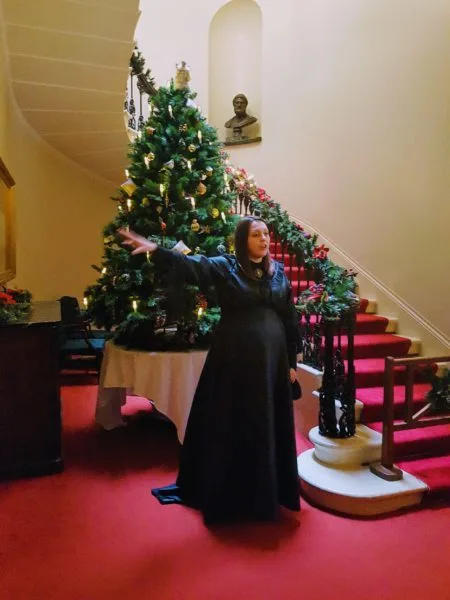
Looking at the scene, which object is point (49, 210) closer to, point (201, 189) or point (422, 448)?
point (201, 189)

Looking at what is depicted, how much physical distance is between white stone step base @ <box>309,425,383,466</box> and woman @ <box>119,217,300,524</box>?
0.55 meters

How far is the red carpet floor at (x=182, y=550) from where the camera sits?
207 centimetres

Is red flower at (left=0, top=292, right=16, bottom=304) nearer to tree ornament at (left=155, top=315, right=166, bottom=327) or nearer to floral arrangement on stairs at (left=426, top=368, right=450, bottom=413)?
tree ornament at (left=155, top=315, right=166, bottom=327)

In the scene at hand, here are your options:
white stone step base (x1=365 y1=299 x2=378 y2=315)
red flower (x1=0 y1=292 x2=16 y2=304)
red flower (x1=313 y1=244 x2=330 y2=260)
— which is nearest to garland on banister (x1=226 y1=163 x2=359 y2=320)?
red flower (x1=313 y1=244 x2=330 y2=260)

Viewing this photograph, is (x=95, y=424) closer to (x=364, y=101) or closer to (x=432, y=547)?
(x=432, y=547)

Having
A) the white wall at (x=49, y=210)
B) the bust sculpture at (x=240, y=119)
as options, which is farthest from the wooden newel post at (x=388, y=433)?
the bust sculpture at (x=240, y=119)

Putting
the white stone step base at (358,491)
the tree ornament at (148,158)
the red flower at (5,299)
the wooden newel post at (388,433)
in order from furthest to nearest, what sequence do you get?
1. the tree ornament at (148,158)
2. the red flower at (5,299)
3. the wooden newel post at (388,433)
4. the white stone step base at (358,491)

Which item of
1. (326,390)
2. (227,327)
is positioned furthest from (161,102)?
(326,390)

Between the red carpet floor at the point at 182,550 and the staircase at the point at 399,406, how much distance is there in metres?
0.28

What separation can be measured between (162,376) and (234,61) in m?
6.88

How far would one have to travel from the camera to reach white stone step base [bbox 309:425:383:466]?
10.3ft

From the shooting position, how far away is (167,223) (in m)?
3.76

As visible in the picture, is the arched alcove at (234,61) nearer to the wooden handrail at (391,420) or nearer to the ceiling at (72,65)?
the ceiling at (72,65)

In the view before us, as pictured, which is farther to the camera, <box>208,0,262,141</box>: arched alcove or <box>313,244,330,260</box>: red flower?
<box>208,0,262,141</box>: arched alcove
